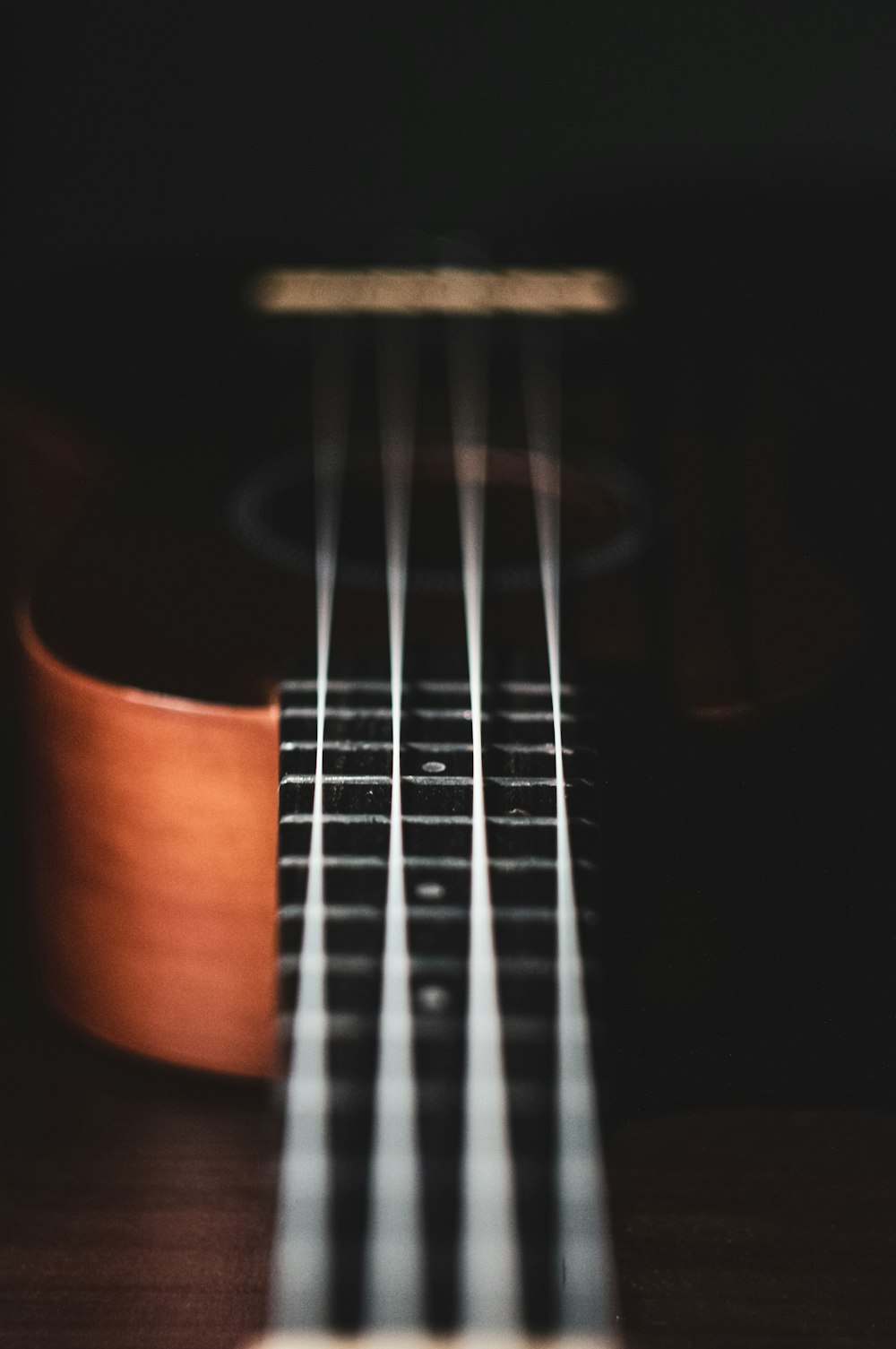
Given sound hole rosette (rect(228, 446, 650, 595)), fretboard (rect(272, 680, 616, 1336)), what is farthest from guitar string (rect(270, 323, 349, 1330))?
sound hole rosette (rect(228, 446, 650, 595))

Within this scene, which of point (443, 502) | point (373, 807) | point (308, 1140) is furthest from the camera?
point (443, 502)

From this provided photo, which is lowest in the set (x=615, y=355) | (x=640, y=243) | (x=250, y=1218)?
(x=250, y=1218)

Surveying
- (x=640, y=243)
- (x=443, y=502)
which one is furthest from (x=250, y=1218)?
(x=640, y=243)

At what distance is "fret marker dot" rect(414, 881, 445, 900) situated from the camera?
0.42 meters

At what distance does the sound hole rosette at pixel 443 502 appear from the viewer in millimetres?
645

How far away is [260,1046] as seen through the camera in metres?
0.56

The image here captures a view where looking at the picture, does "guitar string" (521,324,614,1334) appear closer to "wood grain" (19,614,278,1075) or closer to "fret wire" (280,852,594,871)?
"fret wire" (280,852,594,871)

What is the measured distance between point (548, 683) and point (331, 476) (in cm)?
26

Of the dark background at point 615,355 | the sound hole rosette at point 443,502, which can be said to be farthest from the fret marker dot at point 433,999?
the sound hole rosette at point 443,502

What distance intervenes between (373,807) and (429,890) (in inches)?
1.8

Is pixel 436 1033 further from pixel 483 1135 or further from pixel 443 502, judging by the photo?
pixel 443 502

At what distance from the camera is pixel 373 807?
46cm

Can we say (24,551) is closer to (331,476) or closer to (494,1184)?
(331,476)

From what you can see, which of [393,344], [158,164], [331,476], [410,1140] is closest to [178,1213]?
[410,1140]
